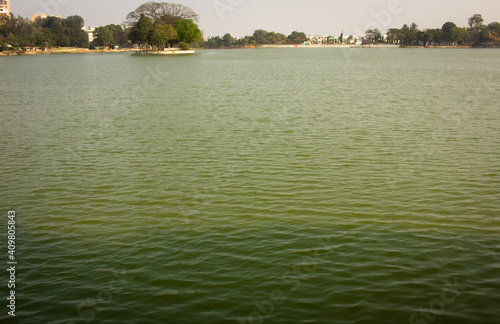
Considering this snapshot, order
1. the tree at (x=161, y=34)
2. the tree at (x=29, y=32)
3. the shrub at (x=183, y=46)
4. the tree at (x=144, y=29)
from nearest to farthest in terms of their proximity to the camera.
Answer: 1. the tree at (x=161, y=34)
2. the tree at (x=144, y=29)
3. the shrub at (x=183, y=46)
4. the tree at (x=29, y=32)

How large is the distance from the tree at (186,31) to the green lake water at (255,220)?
428 feet

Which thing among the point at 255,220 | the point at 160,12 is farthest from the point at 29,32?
the point at 255,220

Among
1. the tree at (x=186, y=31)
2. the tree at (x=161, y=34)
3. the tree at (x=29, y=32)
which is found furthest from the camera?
the tree at (x=29, y=32)

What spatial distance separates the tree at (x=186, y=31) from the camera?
146 metres

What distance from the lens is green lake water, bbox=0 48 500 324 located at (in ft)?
25.1

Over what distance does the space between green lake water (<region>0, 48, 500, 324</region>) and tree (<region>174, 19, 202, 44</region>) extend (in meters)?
131

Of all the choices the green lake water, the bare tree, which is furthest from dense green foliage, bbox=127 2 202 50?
the green lake water

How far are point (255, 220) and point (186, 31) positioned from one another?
477 ft

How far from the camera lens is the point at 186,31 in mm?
145750

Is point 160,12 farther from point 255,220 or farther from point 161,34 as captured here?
point 255,220

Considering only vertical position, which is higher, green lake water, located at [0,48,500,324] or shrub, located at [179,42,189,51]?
shrub, located at [179,42,189,51]

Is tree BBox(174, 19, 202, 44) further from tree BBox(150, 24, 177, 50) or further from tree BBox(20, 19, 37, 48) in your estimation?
tree BBox(20, 19, 37, 48)

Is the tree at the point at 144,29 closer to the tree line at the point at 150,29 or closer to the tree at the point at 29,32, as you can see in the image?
the tree line at the point at 150,29

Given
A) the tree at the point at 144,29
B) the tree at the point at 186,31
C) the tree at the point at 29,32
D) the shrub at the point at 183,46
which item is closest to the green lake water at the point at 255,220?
the tree at the point at 144,29
